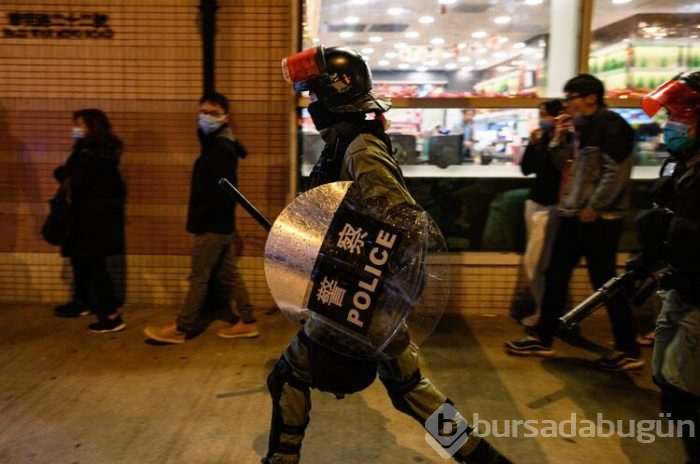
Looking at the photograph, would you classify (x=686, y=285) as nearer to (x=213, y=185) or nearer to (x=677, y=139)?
(x=677, y=139)

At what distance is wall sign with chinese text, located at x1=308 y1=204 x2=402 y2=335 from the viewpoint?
2.32 meters

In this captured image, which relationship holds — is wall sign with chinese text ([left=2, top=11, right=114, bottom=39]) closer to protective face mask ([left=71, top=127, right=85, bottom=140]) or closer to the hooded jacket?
protective face mask ([left=71, top=127, right=85, bottom=140])

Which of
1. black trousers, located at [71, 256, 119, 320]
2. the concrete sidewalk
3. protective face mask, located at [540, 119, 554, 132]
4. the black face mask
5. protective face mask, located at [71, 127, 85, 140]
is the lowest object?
the concrete sidewalk

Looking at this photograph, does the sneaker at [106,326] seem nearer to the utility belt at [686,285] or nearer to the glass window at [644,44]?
the utility belt at [686,285]

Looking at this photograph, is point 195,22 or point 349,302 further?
point 195,22

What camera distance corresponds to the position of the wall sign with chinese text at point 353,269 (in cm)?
232

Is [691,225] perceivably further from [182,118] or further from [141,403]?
[182,118]

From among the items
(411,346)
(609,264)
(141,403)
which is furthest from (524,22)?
(141,403)

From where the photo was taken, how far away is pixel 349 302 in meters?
2.32

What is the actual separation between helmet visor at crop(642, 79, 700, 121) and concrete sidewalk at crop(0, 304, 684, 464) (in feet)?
5.89

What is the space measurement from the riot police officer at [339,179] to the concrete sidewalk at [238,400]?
0.68 meters

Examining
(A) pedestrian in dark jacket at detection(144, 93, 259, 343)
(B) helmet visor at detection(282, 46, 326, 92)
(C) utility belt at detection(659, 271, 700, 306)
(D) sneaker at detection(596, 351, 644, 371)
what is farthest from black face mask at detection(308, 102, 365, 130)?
(D) sneaker at detection(596, 351, 644, 371)

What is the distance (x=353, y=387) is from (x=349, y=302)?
0.46 metres

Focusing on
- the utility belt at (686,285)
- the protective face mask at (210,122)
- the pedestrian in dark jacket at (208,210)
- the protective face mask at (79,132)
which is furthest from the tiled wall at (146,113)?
the utility belt at (686,285)
